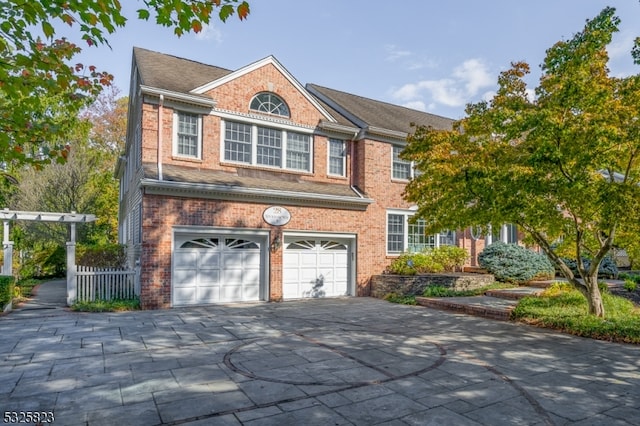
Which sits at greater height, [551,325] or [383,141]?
[383,141]

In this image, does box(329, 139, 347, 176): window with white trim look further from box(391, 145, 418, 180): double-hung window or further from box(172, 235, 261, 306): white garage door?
box(172, 235, 261, 306): white garage door

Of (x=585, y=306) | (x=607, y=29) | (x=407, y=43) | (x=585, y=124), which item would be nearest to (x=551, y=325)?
(x=585, y=306)

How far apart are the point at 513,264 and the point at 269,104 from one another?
11.6 meters

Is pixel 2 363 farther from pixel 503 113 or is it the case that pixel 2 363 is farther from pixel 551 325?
pixel 551 325

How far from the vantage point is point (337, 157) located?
16047mm

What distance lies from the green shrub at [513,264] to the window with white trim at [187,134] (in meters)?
12.3

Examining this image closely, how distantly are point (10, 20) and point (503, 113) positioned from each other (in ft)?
27.0

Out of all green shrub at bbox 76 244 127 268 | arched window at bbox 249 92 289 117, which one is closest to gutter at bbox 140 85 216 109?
arched window at bbox 249 92 289 117

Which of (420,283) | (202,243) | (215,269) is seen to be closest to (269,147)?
(202,243)

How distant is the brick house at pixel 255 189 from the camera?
39.4 feet

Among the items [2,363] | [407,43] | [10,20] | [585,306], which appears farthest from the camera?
[407,43]

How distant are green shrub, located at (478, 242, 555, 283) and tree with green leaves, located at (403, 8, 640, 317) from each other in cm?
663

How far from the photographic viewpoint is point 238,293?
42.9 ft

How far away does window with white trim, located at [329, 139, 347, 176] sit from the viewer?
15898 mm
